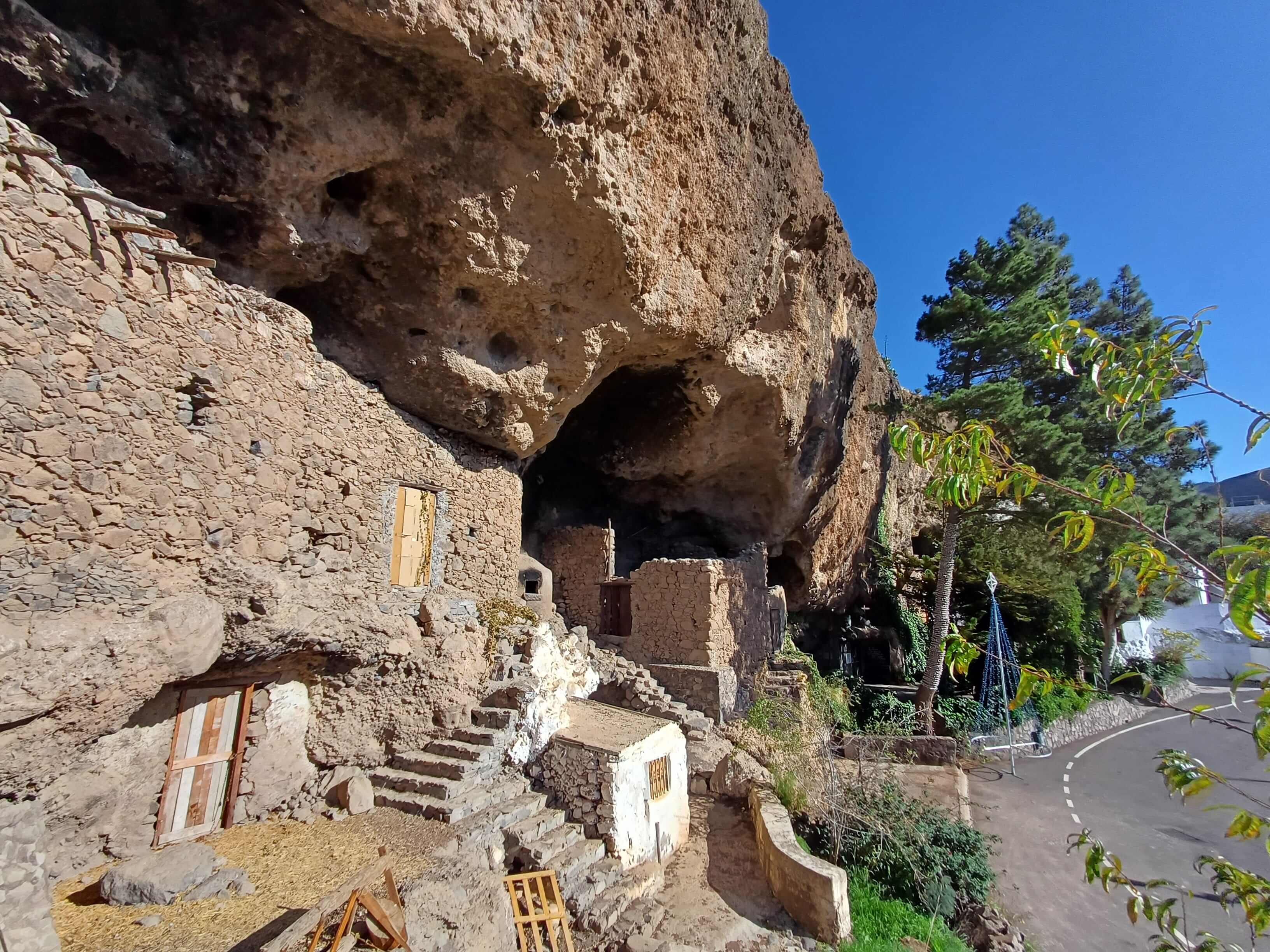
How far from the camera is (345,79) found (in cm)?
513

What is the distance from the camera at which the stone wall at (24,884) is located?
3.25 m

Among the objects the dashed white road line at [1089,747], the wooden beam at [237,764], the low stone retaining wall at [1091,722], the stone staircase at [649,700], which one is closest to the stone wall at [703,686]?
the stone staircase at [649,700]

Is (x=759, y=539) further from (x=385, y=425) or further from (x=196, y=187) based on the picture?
(x=196, y=187)

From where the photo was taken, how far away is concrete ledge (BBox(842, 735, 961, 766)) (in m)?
11.3

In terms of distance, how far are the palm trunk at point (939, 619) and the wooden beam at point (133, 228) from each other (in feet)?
44.5

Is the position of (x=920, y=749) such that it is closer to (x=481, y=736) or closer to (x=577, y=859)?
(x=577, y=859)

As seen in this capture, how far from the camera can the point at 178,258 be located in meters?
4.61

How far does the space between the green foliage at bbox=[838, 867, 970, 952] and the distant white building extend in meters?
24.7

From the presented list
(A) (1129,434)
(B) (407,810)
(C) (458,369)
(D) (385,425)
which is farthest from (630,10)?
(A) (1129,434)

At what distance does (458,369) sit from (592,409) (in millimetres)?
4453

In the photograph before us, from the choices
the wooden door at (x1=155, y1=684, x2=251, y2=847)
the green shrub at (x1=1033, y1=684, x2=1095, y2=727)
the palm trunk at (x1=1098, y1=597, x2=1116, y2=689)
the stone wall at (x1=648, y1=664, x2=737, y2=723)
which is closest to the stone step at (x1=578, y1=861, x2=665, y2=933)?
the stone wall at (x1=648, y1=664, x2=737, y2=723)

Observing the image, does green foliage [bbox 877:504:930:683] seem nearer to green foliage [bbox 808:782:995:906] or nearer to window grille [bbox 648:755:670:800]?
green foliage [bbox 808:782:995:906]

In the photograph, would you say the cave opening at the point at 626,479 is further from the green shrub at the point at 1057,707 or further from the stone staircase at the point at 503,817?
the green shrub at the point at 1057,707

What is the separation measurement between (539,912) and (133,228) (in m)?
5.91
